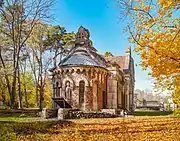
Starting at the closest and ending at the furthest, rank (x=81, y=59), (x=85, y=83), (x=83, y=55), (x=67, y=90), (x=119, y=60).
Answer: (x=85, y=83) < (x=67, y=90) < (x=81, y=59) < (x=83, y=55) < (x=119, y=60)

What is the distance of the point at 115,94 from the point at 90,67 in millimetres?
5356

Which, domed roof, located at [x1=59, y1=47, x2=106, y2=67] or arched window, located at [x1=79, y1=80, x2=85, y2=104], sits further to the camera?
domed roof, located at [x1=59, y1=47, x2=106, y2=67]

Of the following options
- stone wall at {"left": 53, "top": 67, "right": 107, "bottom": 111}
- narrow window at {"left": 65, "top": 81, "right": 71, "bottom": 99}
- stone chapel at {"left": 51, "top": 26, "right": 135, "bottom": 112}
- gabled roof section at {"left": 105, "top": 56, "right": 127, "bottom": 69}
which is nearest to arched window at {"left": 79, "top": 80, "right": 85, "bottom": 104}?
stone chapel at {"left": 51, "top": 26, "right": 135, "bottom": 112}

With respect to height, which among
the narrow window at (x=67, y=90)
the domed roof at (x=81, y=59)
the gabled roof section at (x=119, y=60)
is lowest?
the narrow window at (x=67, y=90)

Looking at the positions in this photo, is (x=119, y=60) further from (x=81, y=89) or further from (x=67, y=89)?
(x=67, y=89)

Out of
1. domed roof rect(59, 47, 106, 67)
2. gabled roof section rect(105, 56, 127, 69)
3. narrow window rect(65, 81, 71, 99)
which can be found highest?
gabled roof section rect(105, 56, 127, 69)

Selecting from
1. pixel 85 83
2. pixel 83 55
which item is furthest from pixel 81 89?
pixel 83 55

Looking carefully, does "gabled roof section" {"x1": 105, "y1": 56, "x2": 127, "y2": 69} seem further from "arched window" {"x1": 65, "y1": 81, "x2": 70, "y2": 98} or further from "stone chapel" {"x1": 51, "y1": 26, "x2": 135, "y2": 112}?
"arched window" {"x1": 65, "y1": 81, "x2": 70, "y2": 98}

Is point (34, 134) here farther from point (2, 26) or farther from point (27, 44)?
point (27, 44)

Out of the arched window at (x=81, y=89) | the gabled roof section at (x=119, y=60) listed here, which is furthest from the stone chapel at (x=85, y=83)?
the gabled roof section at (x=119, y=60)

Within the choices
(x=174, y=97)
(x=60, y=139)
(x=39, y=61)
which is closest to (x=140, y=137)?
(x=60, y=139)

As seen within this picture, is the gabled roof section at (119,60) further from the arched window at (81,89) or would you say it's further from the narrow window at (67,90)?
the narrow window at (67,90)

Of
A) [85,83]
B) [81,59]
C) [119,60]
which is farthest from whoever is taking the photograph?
[119,60]

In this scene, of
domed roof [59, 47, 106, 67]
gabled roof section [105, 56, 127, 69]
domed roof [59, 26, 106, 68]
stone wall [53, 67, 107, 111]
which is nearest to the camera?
stone wall [53, 67, 107, 111]
